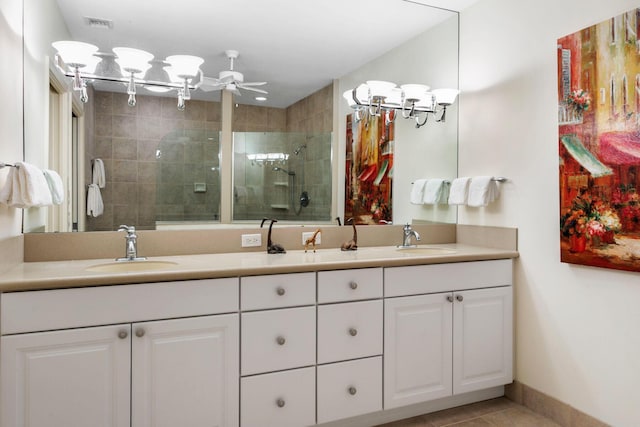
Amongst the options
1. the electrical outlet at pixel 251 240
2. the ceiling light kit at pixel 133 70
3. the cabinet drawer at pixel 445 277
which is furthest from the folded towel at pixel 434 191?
the ceiling light kit at pixel 133 70

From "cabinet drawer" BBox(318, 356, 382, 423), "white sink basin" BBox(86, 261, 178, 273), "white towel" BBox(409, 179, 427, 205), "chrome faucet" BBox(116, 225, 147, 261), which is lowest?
"cabinet drawer" BBox(318, 356, 382, 423)

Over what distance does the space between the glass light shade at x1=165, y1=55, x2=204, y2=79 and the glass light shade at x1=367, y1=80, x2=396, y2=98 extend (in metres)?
1.03

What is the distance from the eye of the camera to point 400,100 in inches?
109

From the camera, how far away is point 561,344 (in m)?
2.24

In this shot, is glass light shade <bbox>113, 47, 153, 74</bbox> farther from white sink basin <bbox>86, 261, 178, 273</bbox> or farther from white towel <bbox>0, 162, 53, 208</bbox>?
white sink basin <bbox>86, 261, 178, 273</bbox>

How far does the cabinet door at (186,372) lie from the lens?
167 cm

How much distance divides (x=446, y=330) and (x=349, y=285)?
65 centimetres

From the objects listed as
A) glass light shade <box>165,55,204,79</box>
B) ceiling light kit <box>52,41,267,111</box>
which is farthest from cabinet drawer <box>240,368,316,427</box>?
glass light shade <box>165,55,204,79</box>

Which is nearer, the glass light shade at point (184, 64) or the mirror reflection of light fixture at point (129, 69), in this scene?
the mirror reflection of light fixture at point (129, 69)

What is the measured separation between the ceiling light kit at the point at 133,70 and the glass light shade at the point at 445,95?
1322 mm

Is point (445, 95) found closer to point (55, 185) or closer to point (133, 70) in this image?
point (133, 70)

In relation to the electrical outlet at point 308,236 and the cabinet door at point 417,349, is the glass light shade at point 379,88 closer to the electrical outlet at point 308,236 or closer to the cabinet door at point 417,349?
the electrical outlet at point 308,236

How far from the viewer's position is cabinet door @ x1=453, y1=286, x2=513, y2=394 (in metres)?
2.31

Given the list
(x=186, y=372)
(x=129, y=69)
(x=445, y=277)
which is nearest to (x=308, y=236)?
(x=445, y=277)
